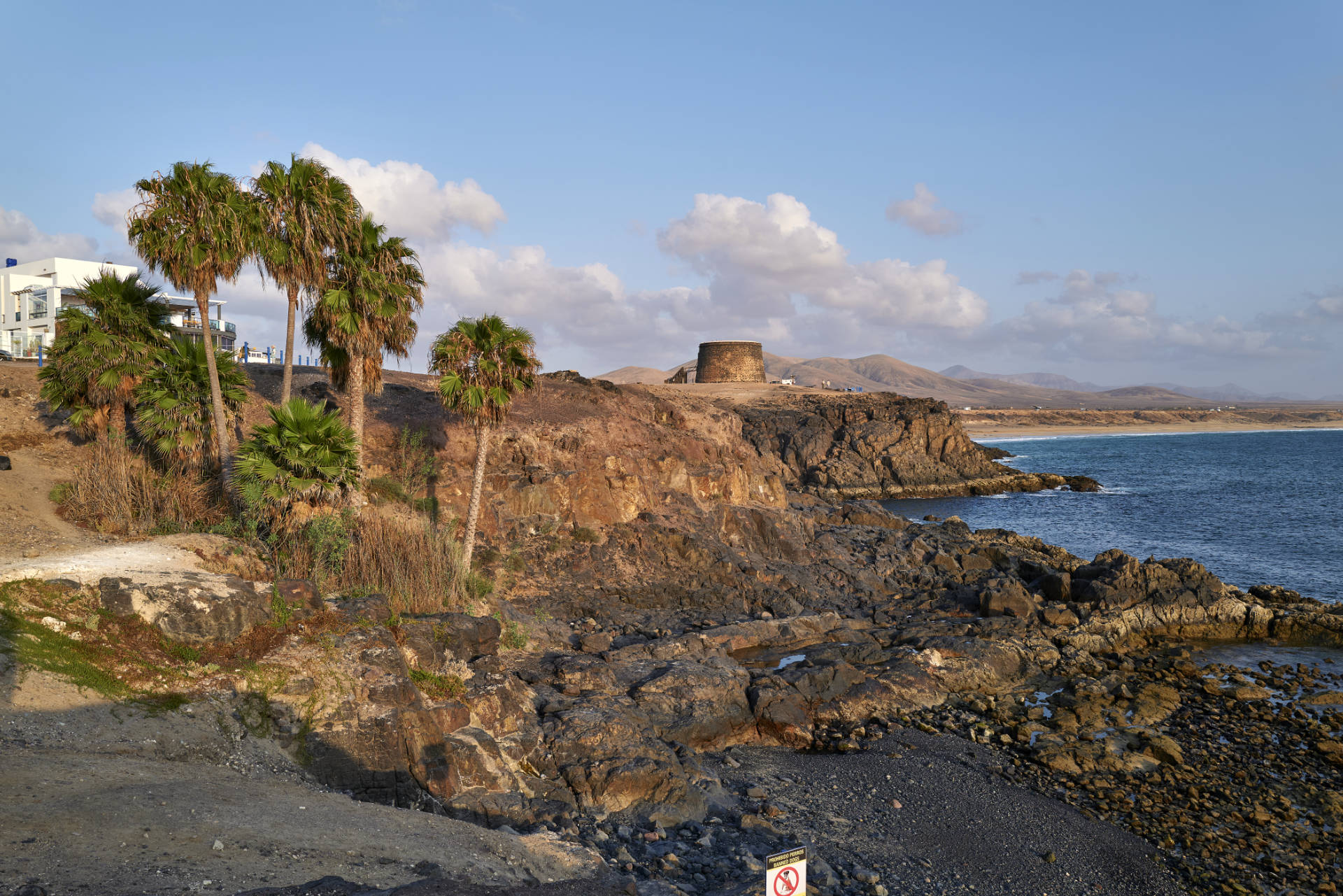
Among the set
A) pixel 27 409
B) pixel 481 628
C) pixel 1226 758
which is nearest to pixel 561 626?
pixel 481 628

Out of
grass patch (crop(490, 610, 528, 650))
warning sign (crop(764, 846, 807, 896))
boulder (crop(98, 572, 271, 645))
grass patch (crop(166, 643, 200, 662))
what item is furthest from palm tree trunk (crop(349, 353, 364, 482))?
warning sign (crop(764, 846, 807, 896))

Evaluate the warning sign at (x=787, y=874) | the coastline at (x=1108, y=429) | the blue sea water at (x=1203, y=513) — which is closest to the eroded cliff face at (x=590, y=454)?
the warning sign at (x=787, y=874)

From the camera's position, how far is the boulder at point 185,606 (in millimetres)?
10938

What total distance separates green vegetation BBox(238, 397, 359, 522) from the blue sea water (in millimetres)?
31089

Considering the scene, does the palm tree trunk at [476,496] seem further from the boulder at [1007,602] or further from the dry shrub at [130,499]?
the boulder at [1007,602]

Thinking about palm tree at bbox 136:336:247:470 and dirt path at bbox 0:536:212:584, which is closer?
dirt path at bbox 0:536:212:584

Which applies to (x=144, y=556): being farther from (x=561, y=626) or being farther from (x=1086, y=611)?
(x=1086, y=611)

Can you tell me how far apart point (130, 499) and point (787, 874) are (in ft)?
57.3

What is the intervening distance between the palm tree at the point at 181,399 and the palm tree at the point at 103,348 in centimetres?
45

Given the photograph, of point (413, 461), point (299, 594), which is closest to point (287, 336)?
point (413, 461)

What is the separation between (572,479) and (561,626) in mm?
7128

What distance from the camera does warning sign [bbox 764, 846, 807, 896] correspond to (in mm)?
5191

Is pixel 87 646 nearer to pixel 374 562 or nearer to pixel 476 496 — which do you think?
pixel 374 562

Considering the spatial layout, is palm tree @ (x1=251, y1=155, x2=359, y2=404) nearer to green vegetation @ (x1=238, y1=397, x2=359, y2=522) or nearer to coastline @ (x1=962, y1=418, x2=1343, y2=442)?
green vegetation @ (x1=238, y1=397, x2=359, y2=522)
